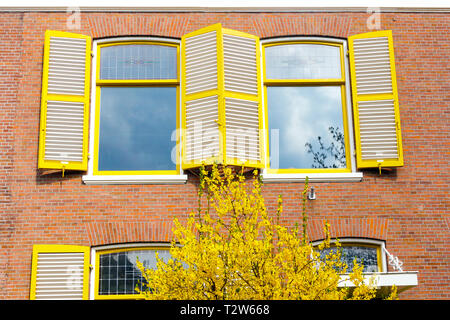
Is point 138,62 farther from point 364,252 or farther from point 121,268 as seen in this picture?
point 364,252

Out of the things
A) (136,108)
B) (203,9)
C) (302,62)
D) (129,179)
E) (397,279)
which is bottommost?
(397,279)

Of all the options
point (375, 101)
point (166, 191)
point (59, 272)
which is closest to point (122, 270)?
point (59, 272)

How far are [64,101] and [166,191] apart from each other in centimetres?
210

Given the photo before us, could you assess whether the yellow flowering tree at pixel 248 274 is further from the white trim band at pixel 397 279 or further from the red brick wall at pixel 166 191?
the red brick wall at pixel 166 191

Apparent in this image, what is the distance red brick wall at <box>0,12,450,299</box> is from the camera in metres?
8.34

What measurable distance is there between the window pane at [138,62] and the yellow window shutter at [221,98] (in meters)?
0.31

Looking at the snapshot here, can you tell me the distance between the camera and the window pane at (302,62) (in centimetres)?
931

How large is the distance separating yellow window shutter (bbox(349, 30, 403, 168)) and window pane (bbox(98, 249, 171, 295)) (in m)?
3.46

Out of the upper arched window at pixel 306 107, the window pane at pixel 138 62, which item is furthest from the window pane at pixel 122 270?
the window pane at pixel 138 62

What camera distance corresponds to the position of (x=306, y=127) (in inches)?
362

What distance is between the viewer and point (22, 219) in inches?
330

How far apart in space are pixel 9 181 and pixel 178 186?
2517mm
